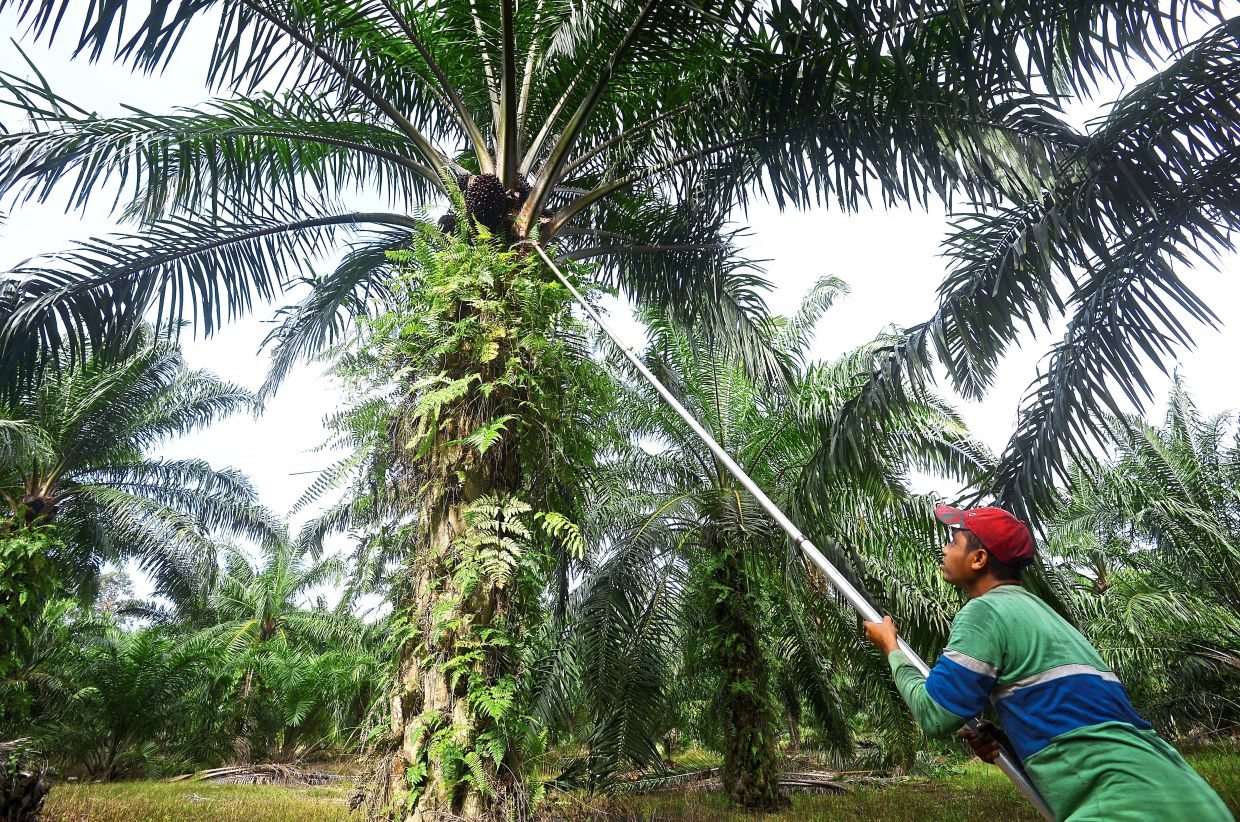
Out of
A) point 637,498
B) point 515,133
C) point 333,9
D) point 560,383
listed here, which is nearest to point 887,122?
point 515,133

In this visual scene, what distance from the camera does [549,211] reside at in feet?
19.0

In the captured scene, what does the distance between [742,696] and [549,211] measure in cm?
635

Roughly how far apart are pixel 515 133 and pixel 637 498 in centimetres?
552

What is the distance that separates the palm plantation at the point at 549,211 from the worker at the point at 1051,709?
7.18 feet

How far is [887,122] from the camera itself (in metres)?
4.80

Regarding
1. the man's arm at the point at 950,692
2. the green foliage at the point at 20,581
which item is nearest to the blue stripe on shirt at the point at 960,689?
the man's arm at the point at 950,692

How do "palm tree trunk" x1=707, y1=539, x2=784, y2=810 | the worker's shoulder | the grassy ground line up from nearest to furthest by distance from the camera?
the worker's shoulder
the grassy ground
"palm tree trunk" x1=707, y1=539, x2=784, y2=810

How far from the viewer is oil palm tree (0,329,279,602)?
1092 centimetres

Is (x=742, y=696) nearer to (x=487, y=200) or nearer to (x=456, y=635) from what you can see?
(x=456, y=635)

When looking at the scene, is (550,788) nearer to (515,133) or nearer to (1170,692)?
(515,133)

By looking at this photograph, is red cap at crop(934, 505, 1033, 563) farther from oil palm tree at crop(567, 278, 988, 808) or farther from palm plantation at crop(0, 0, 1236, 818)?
oil palm tree at crop(567, 278, 988, 808)

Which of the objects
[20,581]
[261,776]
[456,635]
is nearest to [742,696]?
[456,635]

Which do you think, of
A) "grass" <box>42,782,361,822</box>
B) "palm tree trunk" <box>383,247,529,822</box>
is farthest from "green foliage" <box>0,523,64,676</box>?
"palm tree trunk" <box>383,247,529,822</box>

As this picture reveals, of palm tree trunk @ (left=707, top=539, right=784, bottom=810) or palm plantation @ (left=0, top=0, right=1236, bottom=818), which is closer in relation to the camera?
palm plantation @ (left=0, top=0, right=1236, bottom=818)
